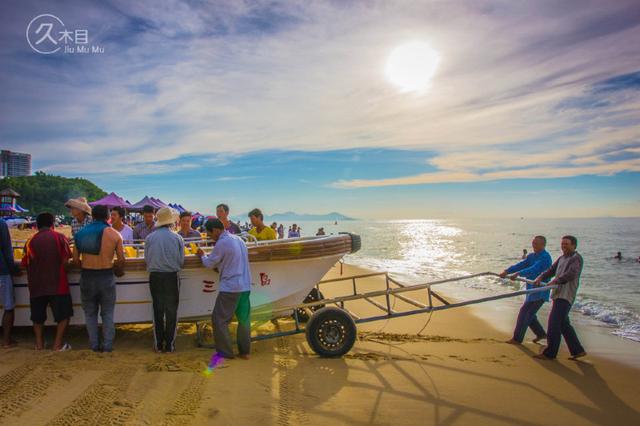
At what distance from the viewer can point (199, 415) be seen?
3658 mm

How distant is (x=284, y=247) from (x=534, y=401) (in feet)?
11.6

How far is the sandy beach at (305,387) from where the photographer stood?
3.75 metres

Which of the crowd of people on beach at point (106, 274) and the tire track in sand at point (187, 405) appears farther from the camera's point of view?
the crowd of people on beach at point (106, 274)

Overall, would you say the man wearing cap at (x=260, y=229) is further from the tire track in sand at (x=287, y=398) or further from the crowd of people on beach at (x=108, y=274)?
the tire track in sand at (x=287, y=398)

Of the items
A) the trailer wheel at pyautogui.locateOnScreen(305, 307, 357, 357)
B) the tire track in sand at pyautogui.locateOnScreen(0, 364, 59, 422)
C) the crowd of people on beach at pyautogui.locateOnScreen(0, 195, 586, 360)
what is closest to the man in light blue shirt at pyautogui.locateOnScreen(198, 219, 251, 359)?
the crowd of people on beach at pyautogui.locateOnScreen(0, 195, 586, 360)

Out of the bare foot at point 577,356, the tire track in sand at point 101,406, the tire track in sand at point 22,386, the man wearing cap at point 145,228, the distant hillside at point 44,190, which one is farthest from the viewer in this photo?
the distant hillside at point 44,190

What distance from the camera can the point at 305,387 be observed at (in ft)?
14.6

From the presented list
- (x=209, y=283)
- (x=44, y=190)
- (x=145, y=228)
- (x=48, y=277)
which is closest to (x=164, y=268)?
(x=209, y=283)

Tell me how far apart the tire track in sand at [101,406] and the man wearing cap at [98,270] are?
45.1 inches

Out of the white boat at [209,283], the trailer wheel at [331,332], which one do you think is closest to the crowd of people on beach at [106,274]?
the white boat at [209,283]

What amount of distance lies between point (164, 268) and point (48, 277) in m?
1.52

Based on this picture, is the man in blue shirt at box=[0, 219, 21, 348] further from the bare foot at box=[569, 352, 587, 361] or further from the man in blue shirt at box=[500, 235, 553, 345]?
the bare foot at box=[569, 352, 587, 361]

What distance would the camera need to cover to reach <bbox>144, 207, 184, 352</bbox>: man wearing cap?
5.27 meters

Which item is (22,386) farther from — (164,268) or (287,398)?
(287,398)
